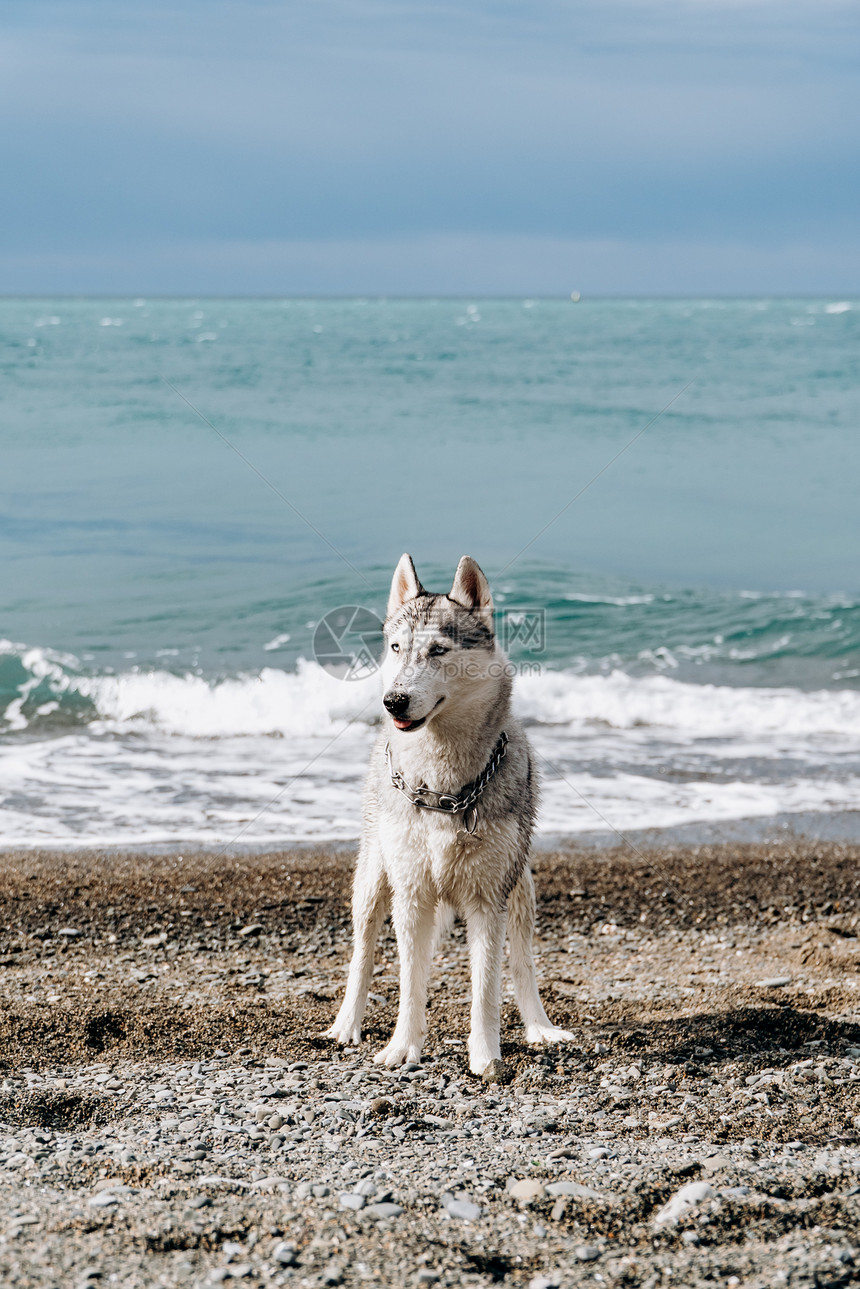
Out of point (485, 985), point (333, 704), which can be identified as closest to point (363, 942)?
point (485, 985)

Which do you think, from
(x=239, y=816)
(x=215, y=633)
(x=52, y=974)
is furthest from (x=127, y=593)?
(x=52, y=974)

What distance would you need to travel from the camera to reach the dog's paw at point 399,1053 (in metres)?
5.41

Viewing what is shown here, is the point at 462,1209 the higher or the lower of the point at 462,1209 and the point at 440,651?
the lower

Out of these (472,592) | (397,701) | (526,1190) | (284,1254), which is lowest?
(526,1190)

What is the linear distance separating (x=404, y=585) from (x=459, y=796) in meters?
1.09

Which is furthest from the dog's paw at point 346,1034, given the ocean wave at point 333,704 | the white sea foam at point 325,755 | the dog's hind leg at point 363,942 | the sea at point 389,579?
the ocean wave at point 333,704

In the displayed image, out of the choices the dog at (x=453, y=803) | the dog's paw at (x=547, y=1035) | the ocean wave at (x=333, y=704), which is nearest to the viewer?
the dog at (x=453, y=803)

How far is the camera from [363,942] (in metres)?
5.88

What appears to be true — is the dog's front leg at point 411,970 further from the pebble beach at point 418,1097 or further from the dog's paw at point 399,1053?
the pebble beach at point 418,1097

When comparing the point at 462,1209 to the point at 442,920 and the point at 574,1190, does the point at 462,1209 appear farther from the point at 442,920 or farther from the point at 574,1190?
the point at 442,920

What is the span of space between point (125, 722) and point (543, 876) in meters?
7.06

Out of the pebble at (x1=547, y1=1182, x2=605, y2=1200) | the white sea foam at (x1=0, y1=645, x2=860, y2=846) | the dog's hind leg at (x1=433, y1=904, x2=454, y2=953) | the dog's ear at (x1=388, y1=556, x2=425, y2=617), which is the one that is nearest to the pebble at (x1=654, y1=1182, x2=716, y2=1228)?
the pebble at (x1=547, y1=1182, x2=605, y2=1200)

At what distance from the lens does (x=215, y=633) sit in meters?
18.2

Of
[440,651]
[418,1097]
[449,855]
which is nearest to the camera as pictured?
[418,1097]
